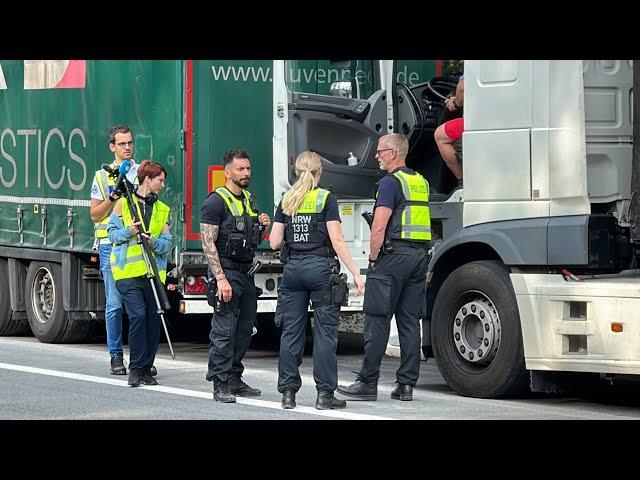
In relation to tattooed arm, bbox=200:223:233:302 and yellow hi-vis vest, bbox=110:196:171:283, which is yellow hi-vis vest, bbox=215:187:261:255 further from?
yellow hi-vis vest, bbox=110:196:171:283

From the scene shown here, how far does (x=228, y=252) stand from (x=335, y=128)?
2.90 meters

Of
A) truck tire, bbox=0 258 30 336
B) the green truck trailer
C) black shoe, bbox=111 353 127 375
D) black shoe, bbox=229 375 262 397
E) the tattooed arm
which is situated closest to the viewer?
the tattooed arm

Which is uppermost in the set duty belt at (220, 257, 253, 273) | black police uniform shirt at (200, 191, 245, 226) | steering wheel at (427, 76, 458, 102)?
steering wheel at (427, 76, 458, 102)

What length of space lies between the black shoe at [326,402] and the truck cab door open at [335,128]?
10.1ft

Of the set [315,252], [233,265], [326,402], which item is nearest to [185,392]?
[233,265]

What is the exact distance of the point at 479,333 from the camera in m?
11.4

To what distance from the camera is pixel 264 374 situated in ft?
42.9

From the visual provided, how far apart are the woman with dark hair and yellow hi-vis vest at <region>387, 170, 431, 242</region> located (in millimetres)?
1960

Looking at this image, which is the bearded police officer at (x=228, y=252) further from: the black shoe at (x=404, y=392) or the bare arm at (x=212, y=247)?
the black shoe at (x=404, y=392)

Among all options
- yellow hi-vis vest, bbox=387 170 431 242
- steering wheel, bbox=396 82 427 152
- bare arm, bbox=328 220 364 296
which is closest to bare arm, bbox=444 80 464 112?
steering wheel, bbox=396 82 427 152

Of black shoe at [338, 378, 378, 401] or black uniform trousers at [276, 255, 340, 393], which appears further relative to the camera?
black shoe at [338, 378, 378, 401]

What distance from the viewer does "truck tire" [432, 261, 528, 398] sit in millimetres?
10977
